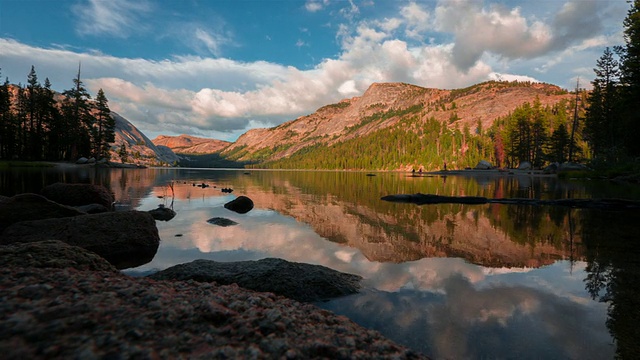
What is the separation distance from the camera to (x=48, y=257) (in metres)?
5.80

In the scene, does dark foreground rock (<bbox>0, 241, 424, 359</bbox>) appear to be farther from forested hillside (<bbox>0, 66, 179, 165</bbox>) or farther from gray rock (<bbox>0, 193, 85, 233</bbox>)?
forested hillside (<bbox>0, 66, 179, 165</bbox>)

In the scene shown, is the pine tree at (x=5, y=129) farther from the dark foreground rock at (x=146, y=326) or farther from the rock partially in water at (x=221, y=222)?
the dark foreground rock at (x=146, y=326)

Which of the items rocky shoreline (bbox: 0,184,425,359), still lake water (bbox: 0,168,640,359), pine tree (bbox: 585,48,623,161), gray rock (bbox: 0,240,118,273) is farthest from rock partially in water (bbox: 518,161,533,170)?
gray rock (bbox: 0,240,118,273)

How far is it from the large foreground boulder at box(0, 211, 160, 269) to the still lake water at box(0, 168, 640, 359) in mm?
862

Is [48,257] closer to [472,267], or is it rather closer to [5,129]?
[472,267]

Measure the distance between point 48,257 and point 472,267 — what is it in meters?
11.5

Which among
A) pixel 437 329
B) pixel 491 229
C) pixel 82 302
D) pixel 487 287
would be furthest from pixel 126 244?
pixel 491 229

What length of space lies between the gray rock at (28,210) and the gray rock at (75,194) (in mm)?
6821

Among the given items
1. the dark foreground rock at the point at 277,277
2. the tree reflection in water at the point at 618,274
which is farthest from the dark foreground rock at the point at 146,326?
the tree reflection in water at the point at 618,274

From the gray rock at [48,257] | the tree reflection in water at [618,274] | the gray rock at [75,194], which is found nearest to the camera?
the gray rock at [48,257]

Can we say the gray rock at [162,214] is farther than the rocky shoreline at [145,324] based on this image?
Yes

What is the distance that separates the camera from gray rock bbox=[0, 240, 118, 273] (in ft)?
17.5

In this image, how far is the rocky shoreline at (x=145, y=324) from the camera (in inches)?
115

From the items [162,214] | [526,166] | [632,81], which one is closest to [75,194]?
[162,214]
